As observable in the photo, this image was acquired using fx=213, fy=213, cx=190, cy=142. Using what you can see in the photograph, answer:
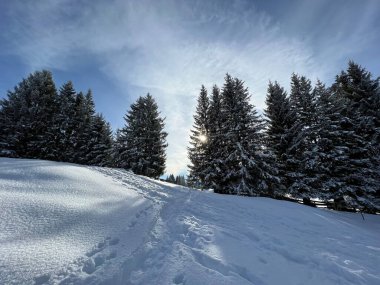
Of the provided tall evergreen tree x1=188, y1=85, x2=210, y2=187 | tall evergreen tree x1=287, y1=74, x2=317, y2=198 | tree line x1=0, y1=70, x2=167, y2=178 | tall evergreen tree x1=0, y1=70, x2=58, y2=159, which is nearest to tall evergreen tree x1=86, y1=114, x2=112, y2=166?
tree line x1=0, y1=70, x2=167, y2=178

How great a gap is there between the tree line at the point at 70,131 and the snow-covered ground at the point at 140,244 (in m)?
16.9

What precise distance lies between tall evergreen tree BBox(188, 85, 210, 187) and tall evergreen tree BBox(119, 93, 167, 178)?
462 cm

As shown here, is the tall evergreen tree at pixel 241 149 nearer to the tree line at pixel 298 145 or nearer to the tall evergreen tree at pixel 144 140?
the tree line at pixel 298 145

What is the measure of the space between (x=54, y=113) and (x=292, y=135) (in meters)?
26.3

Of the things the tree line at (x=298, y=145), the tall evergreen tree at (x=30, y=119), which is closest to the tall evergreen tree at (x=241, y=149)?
the tree line at (x=298, y=145)

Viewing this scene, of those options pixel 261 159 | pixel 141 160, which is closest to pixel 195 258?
pixel 261 159

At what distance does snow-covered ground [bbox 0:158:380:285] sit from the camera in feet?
10.1

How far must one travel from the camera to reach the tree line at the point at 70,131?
877 inches

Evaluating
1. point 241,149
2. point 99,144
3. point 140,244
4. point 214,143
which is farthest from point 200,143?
point 140,244

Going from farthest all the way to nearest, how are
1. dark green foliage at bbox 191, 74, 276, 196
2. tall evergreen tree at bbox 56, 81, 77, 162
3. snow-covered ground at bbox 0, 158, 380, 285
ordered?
tall evergreen tree at bbox 56, 81, 77, 162 < dark green foliage at bbox 191, 74, 276, 196 < snow-covered ground at bbox 0, 158, 380, 285

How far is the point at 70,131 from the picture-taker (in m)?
25.8

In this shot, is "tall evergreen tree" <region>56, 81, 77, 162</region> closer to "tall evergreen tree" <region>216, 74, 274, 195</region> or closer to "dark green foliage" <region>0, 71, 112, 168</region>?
"dark green foliage" <region>0, 71, 112, 168</region>

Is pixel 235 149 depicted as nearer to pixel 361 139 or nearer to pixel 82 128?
pixel 361 139

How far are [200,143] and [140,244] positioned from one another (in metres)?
17.3
